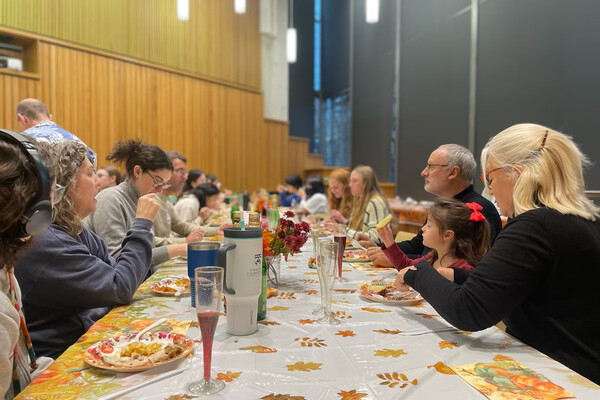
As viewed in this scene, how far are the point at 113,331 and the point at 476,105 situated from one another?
501 centimetres

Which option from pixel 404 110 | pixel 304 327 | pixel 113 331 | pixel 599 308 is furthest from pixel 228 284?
pixel 404 110

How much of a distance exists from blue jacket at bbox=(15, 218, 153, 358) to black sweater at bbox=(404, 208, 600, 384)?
3.46 ft

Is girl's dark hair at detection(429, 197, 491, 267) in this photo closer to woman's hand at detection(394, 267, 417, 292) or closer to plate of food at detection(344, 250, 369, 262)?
woman's hand at detection(394, 267, 417, 292)

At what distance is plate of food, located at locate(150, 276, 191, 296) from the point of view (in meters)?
1.55

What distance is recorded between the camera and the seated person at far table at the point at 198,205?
4492 millimetres

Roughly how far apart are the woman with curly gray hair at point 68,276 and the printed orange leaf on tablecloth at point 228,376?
2.11 feet

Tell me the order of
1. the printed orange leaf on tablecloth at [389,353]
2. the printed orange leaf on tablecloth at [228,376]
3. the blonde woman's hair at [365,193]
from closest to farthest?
the printed orange leaf on tablecloth at [228,376] < the printed orange leaf on tablecloth at [389,353] < the blonde woman's hair at [365,193]

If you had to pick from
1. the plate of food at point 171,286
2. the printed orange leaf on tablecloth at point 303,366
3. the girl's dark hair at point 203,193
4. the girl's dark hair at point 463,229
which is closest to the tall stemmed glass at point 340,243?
the girl's dark hair at point 463,229

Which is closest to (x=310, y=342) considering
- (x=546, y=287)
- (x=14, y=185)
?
(x=546, y=287)

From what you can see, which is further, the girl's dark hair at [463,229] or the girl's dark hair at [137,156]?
the girl's dark hair at [137,156]

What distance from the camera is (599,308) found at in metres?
1.12

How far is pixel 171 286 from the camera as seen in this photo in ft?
5.29

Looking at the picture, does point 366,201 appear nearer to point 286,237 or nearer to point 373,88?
point 286,237

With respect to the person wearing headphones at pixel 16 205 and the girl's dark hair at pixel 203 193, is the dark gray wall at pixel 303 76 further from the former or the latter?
the person wearing headphones at pixel 16 205
